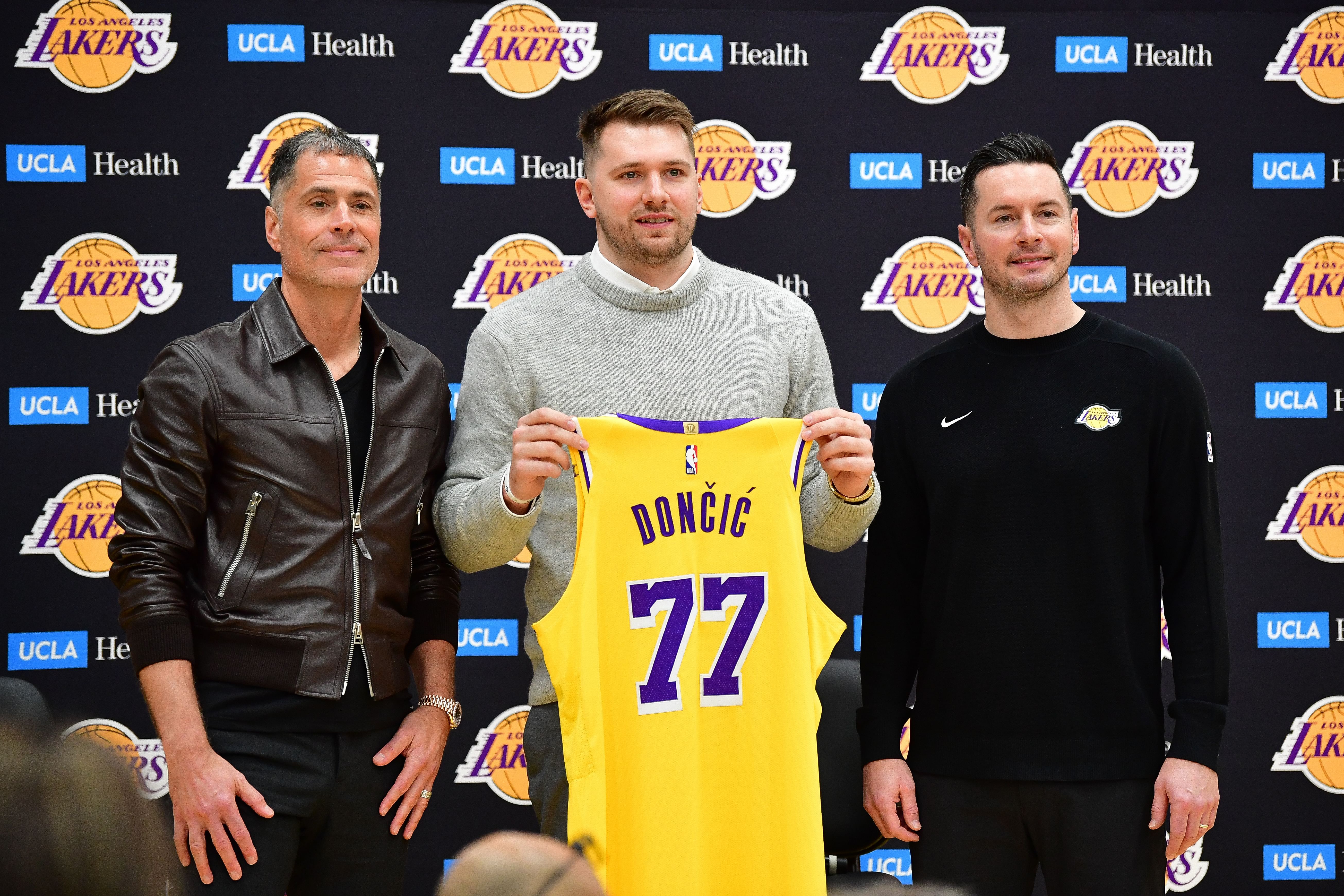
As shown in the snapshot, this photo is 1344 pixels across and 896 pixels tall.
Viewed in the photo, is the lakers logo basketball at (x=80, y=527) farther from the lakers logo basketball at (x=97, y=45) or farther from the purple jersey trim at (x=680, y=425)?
the purple jersey trim at (x=680, y=425)

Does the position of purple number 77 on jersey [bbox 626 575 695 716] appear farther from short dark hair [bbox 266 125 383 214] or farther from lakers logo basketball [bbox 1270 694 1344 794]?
lakers logo basketball [bbox 1270 694 1344 794]

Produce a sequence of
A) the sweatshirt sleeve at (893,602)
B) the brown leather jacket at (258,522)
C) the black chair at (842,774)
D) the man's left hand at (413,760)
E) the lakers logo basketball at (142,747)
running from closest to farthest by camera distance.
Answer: the brown leather jacket at (258,522), the man's left hand at (413,760), the sweatshirt sleeve at (893,602), the black chair at (842,774), the lakers logo basketball at (142,747)

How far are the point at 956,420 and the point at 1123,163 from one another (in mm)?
1976

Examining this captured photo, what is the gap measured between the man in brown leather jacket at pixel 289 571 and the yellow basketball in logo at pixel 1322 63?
3427 millimetres

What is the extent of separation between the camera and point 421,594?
232 cm

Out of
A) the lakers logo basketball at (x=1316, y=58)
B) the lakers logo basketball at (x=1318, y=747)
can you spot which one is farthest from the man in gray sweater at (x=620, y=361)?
the lakers logo basketball at (x=1316, y=58)

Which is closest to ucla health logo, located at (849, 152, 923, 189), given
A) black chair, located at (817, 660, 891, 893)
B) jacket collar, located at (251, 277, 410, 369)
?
black chair, located at (817, 660, 891, 893)

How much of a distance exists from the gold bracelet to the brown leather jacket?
915 millimetres

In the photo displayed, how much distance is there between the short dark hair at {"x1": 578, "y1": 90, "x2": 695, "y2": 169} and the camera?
2.25m

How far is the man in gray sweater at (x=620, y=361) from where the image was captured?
7.25 feet

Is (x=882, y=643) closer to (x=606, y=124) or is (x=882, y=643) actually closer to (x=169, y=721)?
(x=606, y=124)

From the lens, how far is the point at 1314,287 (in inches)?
148

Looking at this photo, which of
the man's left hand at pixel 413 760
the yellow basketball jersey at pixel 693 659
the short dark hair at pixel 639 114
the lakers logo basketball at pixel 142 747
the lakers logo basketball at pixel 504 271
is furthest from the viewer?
the lakers logo basketball at pixel 504 271

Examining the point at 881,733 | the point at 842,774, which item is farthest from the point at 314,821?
the point at 842,774
